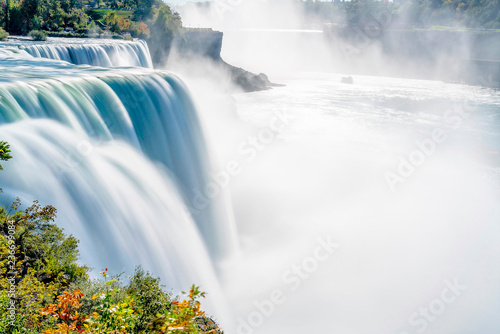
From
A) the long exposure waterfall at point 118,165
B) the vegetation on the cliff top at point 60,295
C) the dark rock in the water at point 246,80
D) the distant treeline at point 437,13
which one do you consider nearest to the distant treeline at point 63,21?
the dark rock in the water at point 246,80

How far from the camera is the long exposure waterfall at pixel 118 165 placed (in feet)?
30.7

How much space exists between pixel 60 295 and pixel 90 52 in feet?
77.8

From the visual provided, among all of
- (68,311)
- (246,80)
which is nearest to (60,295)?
(68,311)

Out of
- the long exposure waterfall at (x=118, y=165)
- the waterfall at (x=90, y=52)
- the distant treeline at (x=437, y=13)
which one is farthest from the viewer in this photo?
the distant treeline at (x=437, y=13)

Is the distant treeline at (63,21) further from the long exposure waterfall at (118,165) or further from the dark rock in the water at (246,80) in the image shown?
the long exposure waterfall at (118,165)

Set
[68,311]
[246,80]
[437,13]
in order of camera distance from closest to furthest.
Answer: [68,311], [246,80], [437,13]

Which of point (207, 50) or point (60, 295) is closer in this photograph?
point (60, 295)

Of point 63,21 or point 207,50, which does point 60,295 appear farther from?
point 207,50

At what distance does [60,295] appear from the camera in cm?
591

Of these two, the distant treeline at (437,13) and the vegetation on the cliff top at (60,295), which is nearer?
the vegetation on the cliff top at (60,295)

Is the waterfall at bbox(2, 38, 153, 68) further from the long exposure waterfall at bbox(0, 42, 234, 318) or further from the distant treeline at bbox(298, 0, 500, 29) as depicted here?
the distant treeline at bbox(298, 0, 500, 29)

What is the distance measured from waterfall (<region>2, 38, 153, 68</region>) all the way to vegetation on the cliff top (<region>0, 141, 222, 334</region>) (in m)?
18.4

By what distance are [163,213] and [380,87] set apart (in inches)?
2513

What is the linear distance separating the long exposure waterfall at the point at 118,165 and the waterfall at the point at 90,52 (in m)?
4.94
